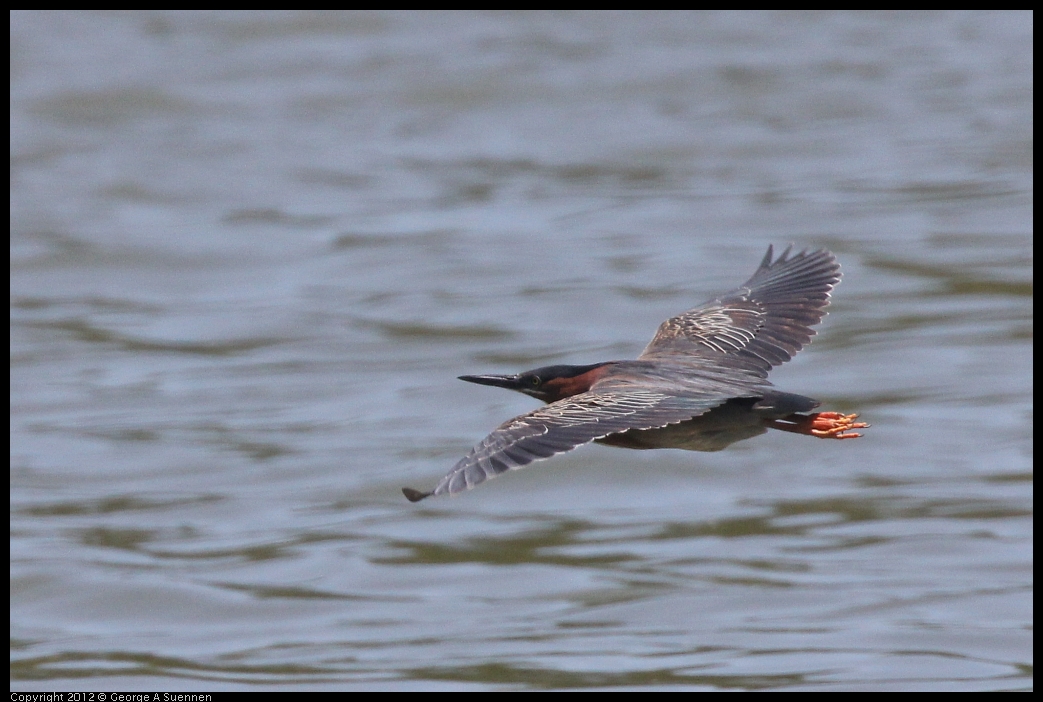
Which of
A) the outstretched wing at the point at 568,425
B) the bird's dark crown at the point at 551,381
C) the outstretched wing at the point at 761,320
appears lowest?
the outstretched wing at the point at 568,425

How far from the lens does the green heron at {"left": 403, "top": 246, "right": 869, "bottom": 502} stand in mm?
7637

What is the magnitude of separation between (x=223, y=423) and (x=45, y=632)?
17.6 feet

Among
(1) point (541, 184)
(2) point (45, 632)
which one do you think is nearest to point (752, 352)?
(2) point (45, 632)

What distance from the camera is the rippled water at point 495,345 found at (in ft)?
48.8

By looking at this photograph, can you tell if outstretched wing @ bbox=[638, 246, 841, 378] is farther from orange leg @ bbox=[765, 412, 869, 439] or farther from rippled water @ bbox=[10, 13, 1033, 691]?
rippled water @ bbox=[10, 13, 1033, 691]

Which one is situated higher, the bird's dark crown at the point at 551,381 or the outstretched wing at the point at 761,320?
the outstretched wing at the point at 761,320

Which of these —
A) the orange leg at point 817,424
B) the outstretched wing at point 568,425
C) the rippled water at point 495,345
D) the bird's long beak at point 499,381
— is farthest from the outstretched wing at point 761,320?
the rippled water at point 495,345

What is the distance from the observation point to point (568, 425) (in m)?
7.82

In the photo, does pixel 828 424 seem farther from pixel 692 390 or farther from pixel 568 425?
pixel 568 425

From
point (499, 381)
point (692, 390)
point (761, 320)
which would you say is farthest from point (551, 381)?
point (761, 320)

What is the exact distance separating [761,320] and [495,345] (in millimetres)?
11213

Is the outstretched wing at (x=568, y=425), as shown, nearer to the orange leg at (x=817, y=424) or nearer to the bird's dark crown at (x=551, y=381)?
the bird's dark crown at (x=551, y=381)

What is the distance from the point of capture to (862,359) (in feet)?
68.4

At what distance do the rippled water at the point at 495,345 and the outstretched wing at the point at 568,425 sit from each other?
5.24m
